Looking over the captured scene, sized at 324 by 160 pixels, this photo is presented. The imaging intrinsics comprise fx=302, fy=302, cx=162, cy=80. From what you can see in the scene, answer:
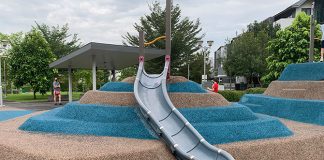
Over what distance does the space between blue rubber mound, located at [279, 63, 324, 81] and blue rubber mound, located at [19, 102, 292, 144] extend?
7.06 metres

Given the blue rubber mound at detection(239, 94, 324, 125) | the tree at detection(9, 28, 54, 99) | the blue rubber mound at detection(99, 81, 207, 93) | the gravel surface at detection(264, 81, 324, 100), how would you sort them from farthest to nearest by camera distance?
the tree at detection(9, 28, 54, 99)
the gravel surface at detection(264, 81, 324, 100)
the blue rubber mound at detection(239, 94, 324, 125)
the blue rubber mound at detection(99, 81, 207, 93)

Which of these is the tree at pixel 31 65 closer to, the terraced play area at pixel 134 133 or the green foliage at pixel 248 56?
the terraced play area at pixel 134 133

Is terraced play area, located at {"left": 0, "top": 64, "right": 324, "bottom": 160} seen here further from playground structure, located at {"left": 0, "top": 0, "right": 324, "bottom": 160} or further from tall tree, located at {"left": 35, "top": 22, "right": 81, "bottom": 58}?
tall tree, located at {"left": 35, "top": 22, "right": 81, "bottom": 58}

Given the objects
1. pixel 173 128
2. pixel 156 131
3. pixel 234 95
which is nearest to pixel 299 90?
pixel 173 128

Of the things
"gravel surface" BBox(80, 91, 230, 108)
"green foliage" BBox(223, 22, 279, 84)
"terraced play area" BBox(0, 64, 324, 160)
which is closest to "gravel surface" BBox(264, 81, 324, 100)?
"terraced play area" BBox(0, 64, 324, 160)

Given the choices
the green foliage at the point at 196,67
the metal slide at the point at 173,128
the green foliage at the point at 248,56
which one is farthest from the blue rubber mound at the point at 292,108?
the green foliage at the point at 248,56

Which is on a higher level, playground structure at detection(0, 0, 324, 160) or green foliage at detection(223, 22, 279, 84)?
green foliage at detection(223, 22, 279, 84)

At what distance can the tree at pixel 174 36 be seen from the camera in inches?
1319

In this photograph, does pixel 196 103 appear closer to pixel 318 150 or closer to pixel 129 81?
pixel 129 81

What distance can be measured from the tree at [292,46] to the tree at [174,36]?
8854 mm

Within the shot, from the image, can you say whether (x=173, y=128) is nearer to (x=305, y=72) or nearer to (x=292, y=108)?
(x=292, y=108)

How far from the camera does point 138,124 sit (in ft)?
28.4

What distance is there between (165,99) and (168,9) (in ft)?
12.5

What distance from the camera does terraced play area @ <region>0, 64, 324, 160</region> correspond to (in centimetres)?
679
